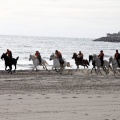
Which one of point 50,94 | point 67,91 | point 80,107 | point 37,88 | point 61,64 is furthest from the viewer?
point 61,64

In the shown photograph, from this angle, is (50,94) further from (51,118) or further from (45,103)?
(51,118)

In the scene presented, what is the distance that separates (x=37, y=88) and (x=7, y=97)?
353cm

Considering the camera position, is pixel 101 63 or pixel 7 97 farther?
pixel 101 63

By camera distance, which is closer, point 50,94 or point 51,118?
point 51,118

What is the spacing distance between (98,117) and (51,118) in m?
1.20

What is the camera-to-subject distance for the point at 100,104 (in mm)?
12672

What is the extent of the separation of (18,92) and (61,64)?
13065 millimetres

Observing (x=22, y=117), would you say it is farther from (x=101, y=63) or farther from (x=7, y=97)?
(x=101, y=63)

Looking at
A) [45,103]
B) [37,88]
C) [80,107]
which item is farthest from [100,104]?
[37,88]

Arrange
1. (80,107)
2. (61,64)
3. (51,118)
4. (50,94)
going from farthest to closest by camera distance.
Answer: (61,64) → (50,94) → (80,107) → (51,118)

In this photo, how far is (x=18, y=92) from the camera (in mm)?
15664

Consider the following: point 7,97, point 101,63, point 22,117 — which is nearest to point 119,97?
point 7,97

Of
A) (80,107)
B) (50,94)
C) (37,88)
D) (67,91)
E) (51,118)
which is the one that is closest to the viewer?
(51,118)

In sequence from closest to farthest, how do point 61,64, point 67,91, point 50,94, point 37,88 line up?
1. point 50,94
2. point 67,91
3. point 37,88
4. point 61,64
